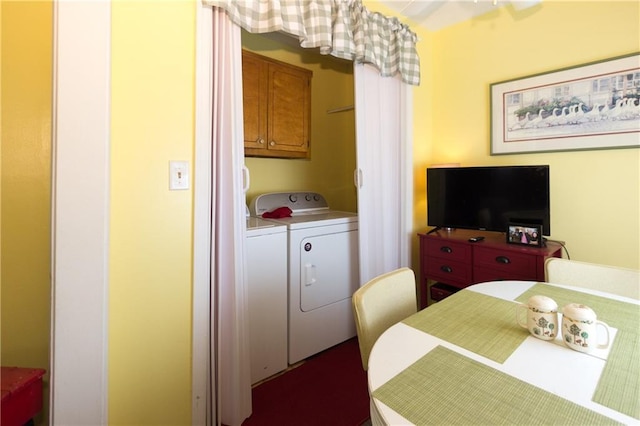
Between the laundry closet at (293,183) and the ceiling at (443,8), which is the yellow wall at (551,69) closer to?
the ceiling at (443,8)

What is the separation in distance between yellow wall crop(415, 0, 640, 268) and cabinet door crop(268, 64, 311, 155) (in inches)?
39.5

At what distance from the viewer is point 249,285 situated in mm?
1840

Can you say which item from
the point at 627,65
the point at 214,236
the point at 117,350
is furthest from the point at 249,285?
the point at 627,65

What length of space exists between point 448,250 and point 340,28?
1.70m

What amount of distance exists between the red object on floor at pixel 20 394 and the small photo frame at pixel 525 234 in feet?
8.64

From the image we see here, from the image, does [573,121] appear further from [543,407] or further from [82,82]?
[82,82]

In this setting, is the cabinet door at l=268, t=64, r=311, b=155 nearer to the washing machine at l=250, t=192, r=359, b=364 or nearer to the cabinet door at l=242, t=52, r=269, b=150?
the cabinet door at l=242, t=52, r=269, b=150

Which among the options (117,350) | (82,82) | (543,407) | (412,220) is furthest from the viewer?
(412,220)

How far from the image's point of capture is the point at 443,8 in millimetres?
2396

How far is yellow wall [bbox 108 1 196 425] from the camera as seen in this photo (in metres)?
1.27

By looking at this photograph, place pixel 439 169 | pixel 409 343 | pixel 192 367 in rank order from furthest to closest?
pixel 439 169 < pixel 192 367 < pixel 409 343

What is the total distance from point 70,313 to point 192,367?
0.56 metres

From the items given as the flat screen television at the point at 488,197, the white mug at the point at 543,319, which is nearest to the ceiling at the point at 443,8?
the flat screen television at the point at 488,197

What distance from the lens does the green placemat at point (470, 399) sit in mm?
648
